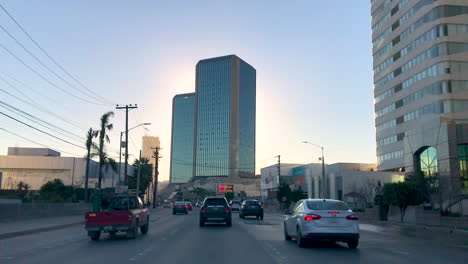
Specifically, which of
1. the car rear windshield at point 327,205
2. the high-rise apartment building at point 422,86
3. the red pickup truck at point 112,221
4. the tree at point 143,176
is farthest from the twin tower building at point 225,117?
the car rear windshield at point 327,205

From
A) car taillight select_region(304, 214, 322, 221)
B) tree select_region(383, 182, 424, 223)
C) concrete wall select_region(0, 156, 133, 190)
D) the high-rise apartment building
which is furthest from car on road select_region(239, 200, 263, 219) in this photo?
concrete wall select_region(0, 156, 133, 190)

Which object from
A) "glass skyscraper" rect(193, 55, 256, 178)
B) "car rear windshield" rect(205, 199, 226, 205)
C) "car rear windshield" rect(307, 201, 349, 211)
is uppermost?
"glass skyscraper" rect(193, 55, 256, 178)

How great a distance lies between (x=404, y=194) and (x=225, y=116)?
487 ft

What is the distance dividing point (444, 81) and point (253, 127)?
13068 cm

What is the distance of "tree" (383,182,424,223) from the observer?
31438 millimetres

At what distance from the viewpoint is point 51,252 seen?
559 inches

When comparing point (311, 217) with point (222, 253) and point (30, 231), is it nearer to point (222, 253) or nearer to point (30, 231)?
point (222, 253)

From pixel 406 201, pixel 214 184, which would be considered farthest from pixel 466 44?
pixel 214 184

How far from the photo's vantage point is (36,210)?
33875 mm

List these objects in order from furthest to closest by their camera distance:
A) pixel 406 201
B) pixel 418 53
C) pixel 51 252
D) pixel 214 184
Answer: pixel 214 184, pixel 418 53, pixel 406 201, pixel 51 252

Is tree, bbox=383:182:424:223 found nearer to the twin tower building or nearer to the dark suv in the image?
the dark suv

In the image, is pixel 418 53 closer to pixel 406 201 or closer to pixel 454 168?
pixel 454 168

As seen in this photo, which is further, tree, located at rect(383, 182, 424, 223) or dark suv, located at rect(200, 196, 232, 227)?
tree, located at rect(383, 182, 424, 223)

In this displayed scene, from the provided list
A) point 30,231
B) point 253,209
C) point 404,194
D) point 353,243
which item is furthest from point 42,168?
point 353,243
